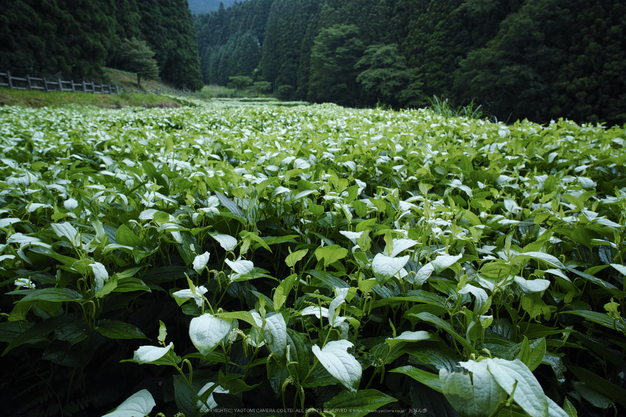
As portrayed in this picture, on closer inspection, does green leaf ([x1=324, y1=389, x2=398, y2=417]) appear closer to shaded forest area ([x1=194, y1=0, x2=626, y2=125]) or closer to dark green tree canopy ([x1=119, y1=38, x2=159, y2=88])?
shaded forest area ([x1=194, y1=0, x2=626, y2=125])

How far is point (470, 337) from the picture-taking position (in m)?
0.60

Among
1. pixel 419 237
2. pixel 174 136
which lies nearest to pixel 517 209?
pixel 419 237

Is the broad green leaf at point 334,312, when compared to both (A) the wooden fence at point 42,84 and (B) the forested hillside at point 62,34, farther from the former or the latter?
(B) the forested hillside at point 62,34

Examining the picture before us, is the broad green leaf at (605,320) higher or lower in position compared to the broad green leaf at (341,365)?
lower

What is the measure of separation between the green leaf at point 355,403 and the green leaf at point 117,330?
423 mm

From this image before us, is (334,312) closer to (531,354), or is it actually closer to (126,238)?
(531,354)

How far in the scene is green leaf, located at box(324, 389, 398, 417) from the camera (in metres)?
0.53

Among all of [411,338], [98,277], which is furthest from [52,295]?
[411,338]

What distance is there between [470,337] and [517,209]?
0.76m

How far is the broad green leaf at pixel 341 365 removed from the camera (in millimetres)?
476

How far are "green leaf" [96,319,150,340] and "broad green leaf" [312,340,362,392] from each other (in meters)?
0.42

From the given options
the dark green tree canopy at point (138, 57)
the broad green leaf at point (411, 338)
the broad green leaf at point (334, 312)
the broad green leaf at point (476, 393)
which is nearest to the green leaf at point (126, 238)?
the broad green leaf at point (334, 312)

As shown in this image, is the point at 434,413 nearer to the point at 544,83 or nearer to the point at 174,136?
the point at 174,136

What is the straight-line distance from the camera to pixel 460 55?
23.0 meters
